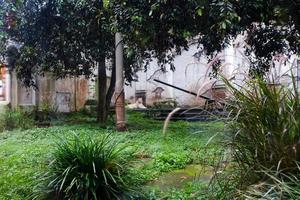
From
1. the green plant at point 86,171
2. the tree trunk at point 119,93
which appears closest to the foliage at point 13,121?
the tree trunk at point 119,93

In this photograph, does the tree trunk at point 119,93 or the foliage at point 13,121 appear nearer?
the tree trunk at point 119,93

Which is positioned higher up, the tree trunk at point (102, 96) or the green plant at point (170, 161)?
the tree trunk at point (102, 96)

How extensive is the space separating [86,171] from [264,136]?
1533 millimetres

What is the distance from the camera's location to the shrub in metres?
2.60

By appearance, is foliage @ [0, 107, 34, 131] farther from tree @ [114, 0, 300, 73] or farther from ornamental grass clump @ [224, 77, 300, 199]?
ornamental grass clump @ [224, 77, 300, 199]

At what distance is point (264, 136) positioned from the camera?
2668 millimetres

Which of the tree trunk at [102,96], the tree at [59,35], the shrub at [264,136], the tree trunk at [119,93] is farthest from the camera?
the tree trunk at [102,96]

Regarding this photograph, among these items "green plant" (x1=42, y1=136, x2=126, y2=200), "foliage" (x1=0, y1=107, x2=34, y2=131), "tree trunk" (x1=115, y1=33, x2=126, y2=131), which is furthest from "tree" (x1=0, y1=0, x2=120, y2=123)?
"green plant" (x1=42, y1=136, x2=126, y2=200)

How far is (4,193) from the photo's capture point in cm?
400

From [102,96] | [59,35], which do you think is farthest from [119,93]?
[102,96]

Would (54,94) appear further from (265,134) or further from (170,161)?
(265,134)

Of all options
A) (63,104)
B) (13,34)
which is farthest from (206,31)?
(63,104)

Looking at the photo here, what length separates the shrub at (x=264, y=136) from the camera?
2.60 meters

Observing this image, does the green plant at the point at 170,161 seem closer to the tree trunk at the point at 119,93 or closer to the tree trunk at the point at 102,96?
the tree trunk at the point at 119,93
